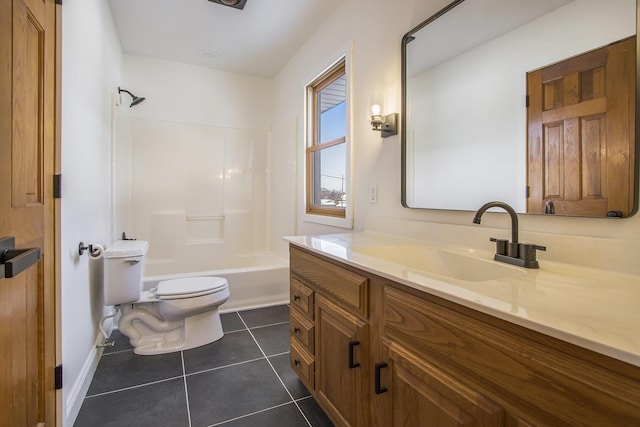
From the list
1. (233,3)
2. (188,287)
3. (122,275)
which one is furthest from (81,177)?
(233,3)

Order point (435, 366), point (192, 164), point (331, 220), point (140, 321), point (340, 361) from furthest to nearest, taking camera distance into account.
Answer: point (192, 164) → point (331, 220) → point (140, 321) → point (340, 361) → point (435, 366)

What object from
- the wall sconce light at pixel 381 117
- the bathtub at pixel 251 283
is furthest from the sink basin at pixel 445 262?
the bathtub at pixel 251 283

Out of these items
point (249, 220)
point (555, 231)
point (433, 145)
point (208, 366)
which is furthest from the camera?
point (249, 220)

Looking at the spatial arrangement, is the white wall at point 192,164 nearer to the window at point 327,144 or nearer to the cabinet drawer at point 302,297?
the window at point 327,144

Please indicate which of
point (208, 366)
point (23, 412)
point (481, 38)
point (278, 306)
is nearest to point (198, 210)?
point (278, 306)

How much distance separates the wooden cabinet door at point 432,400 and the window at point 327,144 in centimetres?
151

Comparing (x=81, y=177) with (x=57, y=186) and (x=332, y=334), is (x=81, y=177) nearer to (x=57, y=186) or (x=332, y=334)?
(x=57, y=186)

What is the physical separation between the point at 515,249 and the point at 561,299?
419mm

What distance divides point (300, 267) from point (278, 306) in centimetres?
157

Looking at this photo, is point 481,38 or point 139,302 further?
point 139,302

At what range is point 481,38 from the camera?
1.36 m

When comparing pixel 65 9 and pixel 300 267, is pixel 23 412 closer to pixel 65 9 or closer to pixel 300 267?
pixel 300 267

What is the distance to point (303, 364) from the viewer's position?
1574 mm

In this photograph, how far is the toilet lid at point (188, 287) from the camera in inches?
84.1
